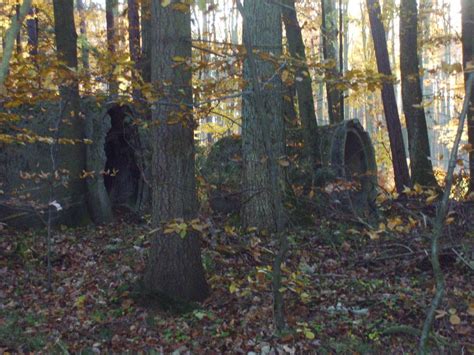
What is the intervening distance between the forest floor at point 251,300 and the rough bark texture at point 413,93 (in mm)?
4015

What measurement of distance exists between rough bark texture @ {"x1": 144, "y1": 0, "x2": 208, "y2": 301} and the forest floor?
1.63 feet

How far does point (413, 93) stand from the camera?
11.7 metres

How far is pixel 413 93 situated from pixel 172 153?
8182 mm

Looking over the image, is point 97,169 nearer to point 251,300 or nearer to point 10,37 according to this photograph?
point 251,300

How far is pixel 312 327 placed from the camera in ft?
17.2

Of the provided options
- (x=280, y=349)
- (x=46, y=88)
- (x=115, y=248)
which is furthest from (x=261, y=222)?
(x=46, y=88)

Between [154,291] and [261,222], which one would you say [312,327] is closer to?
[154,291]

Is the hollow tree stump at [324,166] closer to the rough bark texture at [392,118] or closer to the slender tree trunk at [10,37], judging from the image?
the rough bark texture at [392,118]

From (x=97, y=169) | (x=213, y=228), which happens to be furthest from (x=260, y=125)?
(x=97, y=169)

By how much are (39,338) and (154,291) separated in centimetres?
133

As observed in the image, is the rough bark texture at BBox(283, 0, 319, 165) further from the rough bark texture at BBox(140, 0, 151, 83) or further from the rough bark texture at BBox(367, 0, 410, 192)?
the rough bark texture at BBox(140, 0, 151, 83)

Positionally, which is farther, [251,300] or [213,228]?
[213,228]

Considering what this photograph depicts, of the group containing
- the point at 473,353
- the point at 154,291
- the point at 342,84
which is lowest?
the point at 473,353

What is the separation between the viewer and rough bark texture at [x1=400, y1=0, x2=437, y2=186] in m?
11.5
